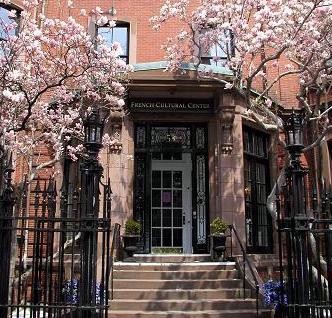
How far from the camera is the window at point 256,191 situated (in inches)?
536

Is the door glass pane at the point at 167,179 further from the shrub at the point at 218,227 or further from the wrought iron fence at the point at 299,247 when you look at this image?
the wrought iron fence at the point at 299,247

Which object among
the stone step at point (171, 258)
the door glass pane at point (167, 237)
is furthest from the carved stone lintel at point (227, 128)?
the stone step at point (171, 258)

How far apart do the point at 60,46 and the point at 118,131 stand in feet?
9.48

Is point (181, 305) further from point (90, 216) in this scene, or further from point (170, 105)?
point (170, 105)

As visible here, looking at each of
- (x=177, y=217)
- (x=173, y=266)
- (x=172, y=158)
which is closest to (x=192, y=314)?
(x=173, y=266)

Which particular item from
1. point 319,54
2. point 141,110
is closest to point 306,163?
point 319,54

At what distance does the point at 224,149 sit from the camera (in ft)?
42.6

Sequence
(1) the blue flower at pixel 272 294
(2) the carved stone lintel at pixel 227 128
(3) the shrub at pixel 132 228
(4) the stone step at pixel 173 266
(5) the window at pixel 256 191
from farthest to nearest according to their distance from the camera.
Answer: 1. (5) the window at pixel 256 191
2. (2) the carved stone lintel at pixel 227 128
3. (3) the shrub at pixel 132 228
4. (4) the stone step at pixel 173 266
5. (1) the blue flower at pixel 272 294

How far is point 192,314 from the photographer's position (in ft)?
30.8

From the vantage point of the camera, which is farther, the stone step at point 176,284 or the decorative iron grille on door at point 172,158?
the decorative iron grille on door at point 172,158

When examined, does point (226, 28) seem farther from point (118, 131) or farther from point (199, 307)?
point (199, 307)

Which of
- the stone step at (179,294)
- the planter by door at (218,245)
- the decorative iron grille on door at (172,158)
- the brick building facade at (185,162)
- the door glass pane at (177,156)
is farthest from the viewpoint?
the door glass pane at (177,156)

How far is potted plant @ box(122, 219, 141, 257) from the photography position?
1208cm

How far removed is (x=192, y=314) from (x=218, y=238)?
115 inches
